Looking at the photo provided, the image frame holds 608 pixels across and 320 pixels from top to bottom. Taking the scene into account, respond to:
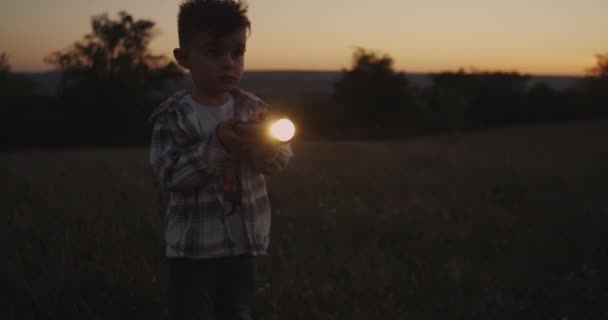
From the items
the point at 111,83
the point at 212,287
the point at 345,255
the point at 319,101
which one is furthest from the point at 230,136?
the point at 319,101

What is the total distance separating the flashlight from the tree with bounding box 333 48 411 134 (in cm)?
5375

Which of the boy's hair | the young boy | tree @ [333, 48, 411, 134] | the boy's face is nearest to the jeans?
the young boy

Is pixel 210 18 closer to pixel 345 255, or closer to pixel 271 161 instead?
pixel 271 161

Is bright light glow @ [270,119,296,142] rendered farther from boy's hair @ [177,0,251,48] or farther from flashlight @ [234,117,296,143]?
boy's hair @ [177,0,251,48]

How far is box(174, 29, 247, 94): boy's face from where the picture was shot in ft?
6.60

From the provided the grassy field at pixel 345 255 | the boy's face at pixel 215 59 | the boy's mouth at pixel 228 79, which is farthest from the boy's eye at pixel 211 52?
the grassy field at pixel 345 255

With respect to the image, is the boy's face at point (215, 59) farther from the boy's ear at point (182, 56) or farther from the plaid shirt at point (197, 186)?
the plaid shirt at point (197, 186)

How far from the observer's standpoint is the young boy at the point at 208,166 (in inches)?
77.6

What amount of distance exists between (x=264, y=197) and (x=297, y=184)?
5952mm

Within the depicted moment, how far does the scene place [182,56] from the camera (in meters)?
2.13

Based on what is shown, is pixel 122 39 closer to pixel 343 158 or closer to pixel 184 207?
pixel 343 158

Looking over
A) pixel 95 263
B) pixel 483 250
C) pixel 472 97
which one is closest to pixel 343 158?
pixel 483 250

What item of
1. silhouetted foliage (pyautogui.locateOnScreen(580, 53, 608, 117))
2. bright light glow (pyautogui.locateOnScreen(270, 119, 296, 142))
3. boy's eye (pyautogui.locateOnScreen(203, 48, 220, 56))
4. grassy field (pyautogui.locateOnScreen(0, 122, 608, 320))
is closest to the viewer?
bright light glow (pyautogui.locateOnScreen(270, 119, 296, 142))

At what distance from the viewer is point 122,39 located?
4750 centimetres
